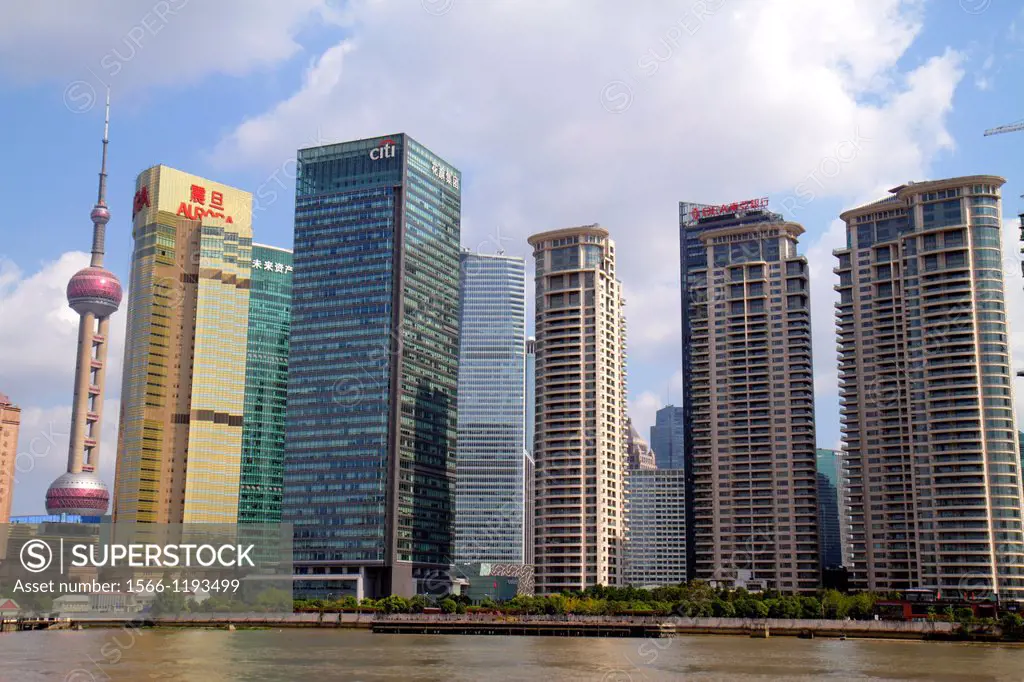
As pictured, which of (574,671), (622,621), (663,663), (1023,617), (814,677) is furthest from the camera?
(622,621)

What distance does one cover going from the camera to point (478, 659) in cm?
12950

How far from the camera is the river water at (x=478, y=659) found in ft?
347

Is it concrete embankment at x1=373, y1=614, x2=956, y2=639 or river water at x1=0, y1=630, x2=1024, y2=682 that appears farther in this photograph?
concrete embankment at x1=373, y1=614, x2=956, y2=639

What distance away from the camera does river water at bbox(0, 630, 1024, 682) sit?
10562 centimetres

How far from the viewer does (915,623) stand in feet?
599

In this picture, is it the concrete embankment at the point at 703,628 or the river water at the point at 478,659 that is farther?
the concrete embankment at the point at 703,628

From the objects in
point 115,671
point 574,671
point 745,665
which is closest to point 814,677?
point 745,665

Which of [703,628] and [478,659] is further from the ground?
[478,659]

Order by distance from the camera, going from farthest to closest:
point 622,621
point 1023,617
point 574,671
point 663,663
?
point 622,621 → point 1023,617 → point 663,663 → point 574,671

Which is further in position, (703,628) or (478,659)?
(703,628)

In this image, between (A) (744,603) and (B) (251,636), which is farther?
(A) (744,603)

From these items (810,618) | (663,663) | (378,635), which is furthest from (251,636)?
(810,618)

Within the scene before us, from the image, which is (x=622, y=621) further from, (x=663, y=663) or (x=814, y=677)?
(x=814, y=677)

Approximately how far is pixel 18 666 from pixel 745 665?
7615cm
